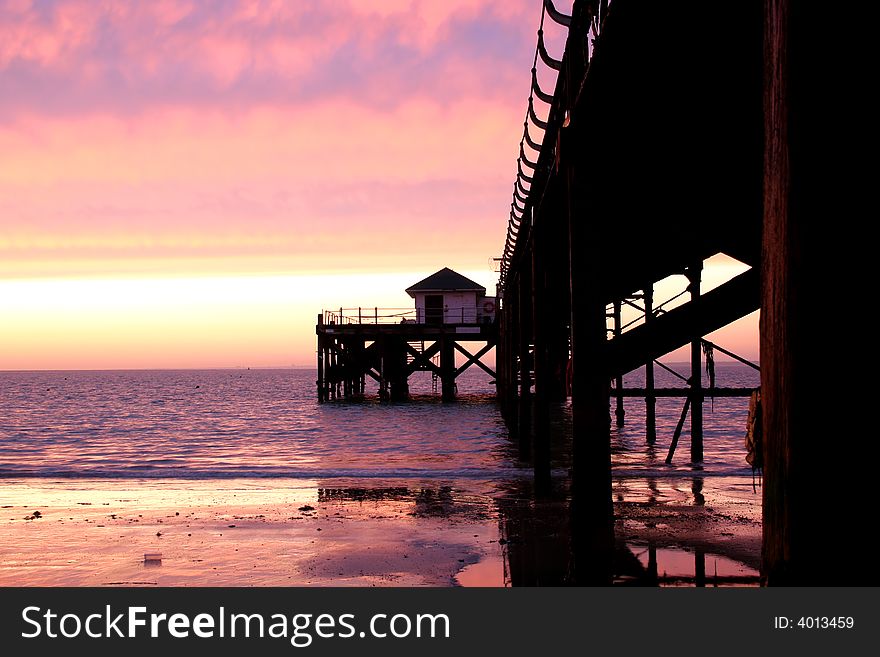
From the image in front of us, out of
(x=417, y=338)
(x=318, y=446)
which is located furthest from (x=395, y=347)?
(x=318, y=446)

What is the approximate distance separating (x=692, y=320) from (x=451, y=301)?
45.1 meters

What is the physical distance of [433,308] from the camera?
167ft

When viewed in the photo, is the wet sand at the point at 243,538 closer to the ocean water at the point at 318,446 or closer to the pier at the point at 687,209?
the pier at the point at 687,209

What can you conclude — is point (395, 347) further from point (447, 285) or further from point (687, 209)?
point (687, 209)

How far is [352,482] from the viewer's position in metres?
16.9

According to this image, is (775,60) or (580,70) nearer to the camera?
(775,60)

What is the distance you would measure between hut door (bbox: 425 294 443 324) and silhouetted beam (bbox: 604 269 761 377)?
43.3m

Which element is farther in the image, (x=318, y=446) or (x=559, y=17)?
(x=318, y=446)

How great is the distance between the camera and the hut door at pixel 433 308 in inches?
2000

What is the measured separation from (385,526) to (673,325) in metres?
5.98

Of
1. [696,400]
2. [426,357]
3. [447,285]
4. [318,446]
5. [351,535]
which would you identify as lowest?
[318,446]

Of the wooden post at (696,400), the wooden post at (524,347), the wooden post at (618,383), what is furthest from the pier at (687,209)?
the wooden post at (618,383)
